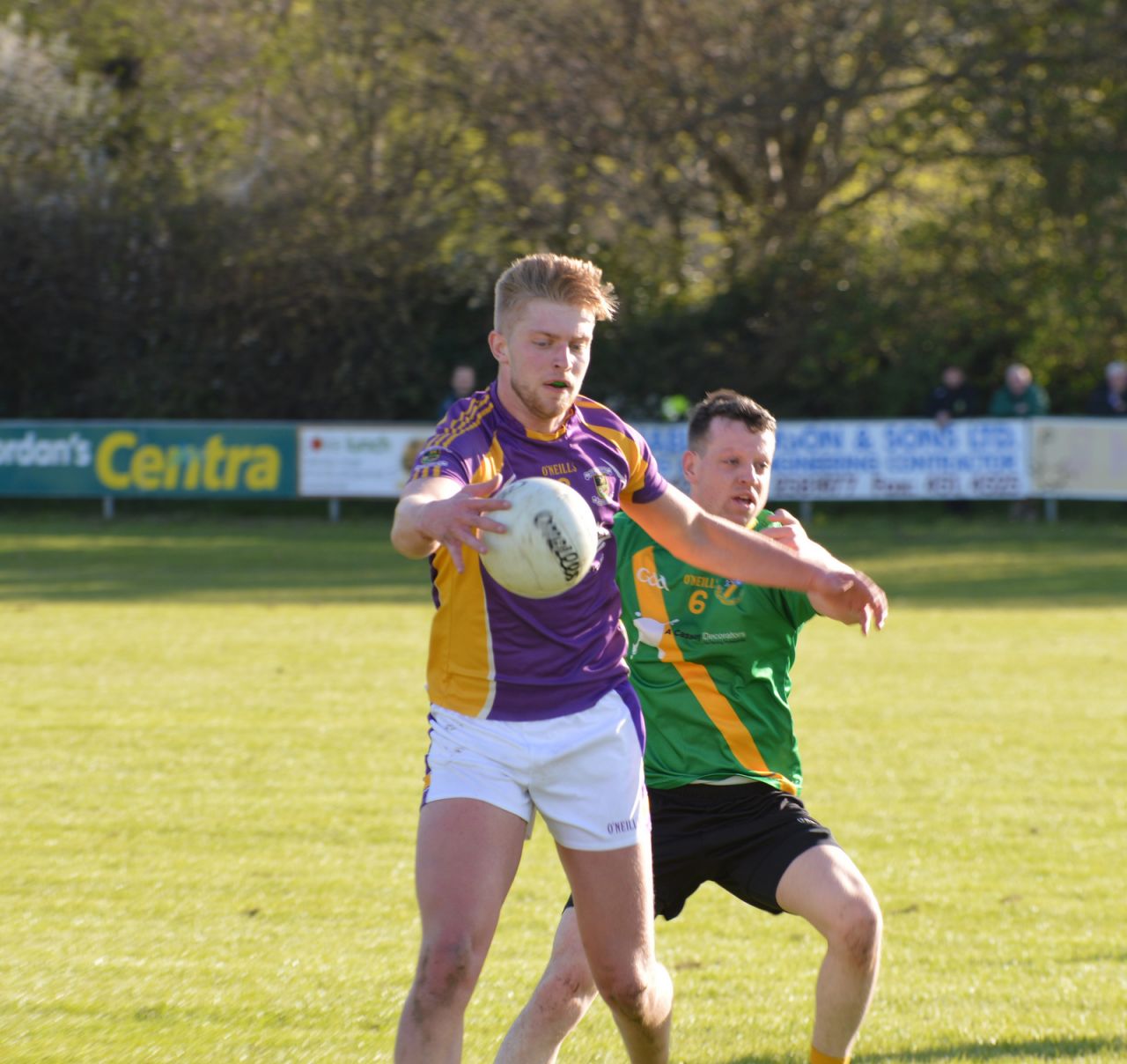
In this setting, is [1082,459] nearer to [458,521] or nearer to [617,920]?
[617,920]

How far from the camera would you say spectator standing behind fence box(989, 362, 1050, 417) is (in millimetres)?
23109

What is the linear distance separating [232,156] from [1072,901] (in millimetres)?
23407

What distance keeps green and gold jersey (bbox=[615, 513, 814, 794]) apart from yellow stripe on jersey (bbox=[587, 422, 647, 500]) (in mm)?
675

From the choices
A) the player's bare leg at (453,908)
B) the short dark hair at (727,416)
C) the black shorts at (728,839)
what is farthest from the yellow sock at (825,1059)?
the short dark hair at (727,416)

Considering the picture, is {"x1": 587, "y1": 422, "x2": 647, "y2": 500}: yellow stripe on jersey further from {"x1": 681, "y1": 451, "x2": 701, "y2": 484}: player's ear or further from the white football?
{"x1": 681, "y1": 451, "x2": 701, "y2": 484}: player's ear

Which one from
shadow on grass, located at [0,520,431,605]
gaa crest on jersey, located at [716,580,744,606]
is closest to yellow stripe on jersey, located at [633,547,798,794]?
gaa crest on jersey, located at [716,580,744,606]

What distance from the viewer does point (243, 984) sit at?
549 cm

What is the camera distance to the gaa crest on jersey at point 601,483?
415cm

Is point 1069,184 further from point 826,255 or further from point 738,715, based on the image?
point 738,715

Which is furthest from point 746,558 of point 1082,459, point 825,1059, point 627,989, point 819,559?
point 1082,459

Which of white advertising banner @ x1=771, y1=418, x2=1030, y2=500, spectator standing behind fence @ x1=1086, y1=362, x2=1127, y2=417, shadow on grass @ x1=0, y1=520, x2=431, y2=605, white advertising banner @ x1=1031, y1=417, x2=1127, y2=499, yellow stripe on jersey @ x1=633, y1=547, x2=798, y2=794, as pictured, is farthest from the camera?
white advertising banner @ x1=771, y1=418, x2=1030, y2=500

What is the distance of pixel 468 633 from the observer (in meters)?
4.02

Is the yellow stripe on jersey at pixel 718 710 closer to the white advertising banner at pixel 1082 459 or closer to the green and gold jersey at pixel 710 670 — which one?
the green and gold jersey at pixel 710 670

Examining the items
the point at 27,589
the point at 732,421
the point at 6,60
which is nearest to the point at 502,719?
the point at 732,421
